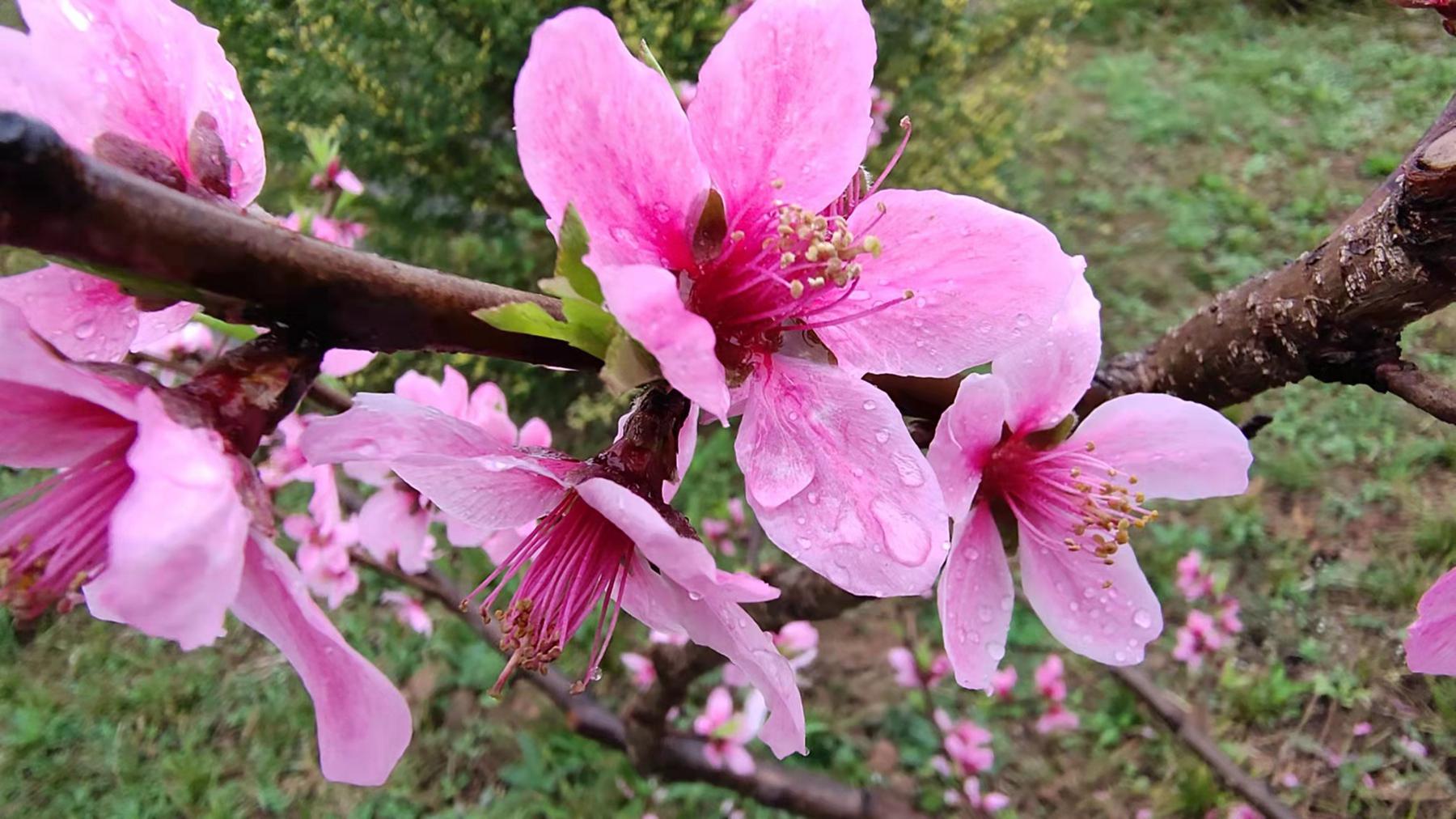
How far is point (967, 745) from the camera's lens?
97.5 inches

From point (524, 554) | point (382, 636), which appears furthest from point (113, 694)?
point (524, 554)

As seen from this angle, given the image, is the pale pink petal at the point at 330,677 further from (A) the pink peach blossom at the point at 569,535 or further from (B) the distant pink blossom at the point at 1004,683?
(B) the distant pink blossom at the point at 1004,683

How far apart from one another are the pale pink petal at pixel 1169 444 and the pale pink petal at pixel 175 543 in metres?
0.58

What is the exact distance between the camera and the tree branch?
36 centimetres

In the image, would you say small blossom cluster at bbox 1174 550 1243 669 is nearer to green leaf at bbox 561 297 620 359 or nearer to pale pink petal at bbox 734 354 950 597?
pale pink petal at bbox 734 354 950 597

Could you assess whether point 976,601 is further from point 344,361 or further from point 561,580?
point 344,361

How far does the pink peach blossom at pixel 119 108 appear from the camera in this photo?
1.53 feet

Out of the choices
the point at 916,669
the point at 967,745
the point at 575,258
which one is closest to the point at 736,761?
the point at 916,669

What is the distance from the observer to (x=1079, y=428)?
0.69 meters

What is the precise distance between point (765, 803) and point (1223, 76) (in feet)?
17.5

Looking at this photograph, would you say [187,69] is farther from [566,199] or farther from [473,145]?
[473,145]

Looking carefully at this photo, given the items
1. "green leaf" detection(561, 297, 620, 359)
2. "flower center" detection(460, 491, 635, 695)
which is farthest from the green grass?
"green leaf" detection(561, 297, 620, 359)

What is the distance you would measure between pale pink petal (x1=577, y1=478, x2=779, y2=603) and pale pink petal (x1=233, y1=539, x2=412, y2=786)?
0.14m

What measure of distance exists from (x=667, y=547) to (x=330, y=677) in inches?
7.3
